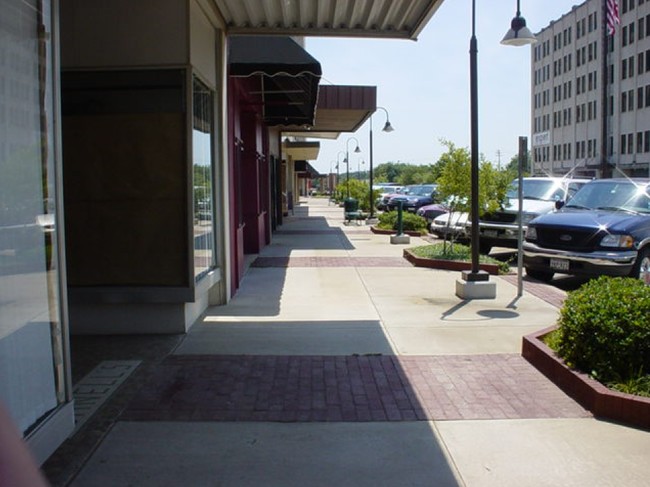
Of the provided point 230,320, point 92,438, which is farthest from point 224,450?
point 230,320

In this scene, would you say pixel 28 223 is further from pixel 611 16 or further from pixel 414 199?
pixel 414 199

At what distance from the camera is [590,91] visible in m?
78.3

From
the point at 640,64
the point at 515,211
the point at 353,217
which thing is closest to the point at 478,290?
the point at 515,211

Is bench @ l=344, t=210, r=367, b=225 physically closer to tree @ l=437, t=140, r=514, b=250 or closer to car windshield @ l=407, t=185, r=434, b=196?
car windshield @ l=407, t=185, r=434, b=196

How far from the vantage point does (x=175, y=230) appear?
784 centimetres

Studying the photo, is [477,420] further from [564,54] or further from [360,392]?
[564,54]

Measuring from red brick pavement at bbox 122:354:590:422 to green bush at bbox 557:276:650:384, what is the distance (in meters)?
0.34

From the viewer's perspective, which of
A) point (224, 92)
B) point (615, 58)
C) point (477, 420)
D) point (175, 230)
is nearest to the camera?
point (477, 420)

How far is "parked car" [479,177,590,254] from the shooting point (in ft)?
52.1

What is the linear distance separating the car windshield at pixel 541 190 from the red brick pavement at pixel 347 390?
10329mm

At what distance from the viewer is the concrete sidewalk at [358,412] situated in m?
4.42

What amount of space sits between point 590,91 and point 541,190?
66.8 m

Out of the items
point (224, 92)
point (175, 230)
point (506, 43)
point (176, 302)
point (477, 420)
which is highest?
point (506, 43)

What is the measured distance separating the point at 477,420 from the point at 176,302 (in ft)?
12.2
